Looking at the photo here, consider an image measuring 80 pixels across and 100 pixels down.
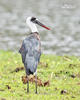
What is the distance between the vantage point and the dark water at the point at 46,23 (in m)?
20.3

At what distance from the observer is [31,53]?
9.02 meters

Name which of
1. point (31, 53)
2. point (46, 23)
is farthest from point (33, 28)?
point (46, 23)

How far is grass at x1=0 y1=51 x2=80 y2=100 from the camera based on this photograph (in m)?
8.88

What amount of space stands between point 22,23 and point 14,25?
1.14 m

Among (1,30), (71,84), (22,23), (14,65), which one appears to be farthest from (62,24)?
(71,84)

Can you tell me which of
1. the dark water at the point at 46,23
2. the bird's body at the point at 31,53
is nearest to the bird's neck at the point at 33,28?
the bird's body at the point at 31,53

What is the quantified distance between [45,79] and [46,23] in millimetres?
16537

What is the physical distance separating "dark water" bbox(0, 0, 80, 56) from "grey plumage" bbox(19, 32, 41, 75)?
9.49 m

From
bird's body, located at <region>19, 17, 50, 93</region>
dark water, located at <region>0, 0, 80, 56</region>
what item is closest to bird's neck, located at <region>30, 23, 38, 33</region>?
bird's body, located at <region>19, 17, 50, 93</region>

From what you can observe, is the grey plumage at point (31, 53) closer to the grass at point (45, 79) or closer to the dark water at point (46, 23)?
the grass at point (45, 79)

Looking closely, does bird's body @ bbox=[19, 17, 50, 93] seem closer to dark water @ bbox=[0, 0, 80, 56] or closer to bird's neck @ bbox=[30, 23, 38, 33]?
bird's neck @ bbox=[30, 23, 38, 33]

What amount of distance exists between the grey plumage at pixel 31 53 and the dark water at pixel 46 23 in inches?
374

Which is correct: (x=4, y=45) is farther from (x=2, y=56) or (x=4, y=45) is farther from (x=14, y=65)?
(x=14, y=65)

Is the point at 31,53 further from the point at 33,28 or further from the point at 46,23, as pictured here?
the point at 46,23
